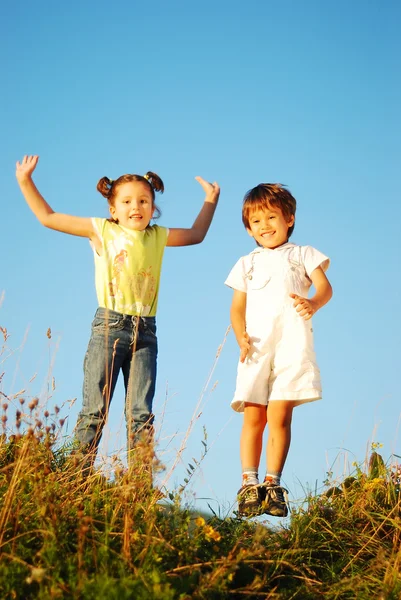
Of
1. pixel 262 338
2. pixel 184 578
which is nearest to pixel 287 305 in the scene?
pixel 262 338

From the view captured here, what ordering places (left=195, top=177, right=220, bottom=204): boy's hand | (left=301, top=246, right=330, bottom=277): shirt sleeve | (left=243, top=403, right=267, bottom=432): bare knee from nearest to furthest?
(left=243, top=403, right=267, bottom=432): bare knee → (left=301, top=246, right=330, bottom=277): shirt sleeve → (left=195, top=177, right=220, bottom=204): boy's hand

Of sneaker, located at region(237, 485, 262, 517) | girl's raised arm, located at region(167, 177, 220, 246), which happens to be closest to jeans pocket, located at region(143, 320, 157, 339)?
girl's raised arm, located at region(167, 177, 220, 246)

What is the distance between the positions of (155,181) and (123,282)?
992 mm

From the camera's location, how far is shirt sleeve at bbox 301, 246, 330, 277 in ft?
19.0

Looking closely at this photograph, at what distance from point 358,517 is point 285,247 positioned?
210 cm

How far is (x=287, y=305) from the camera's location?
564 cm

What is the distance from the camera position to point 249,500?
5.02m

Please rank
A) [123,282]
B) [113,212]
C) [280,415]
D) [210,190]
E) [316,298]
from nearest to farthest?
[280,415]
[316,298]
[123,282]
[113,212]
[210,190]

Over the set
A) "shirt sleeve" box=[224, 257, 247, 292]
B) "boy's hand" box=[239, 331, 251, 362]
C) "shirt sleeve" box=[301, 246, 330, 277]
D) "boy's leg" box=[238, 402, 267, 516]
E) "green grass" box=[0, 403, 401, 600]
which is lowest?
"green grass" box=[0, 403, 401, 600]

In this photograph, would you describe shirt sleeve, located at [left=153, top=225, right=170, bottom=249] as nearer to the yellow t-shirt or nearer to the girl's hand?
the yellow t-shirt

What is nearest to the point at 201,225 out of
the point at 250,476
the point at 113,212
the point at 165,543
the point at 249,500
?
the point at 113,212

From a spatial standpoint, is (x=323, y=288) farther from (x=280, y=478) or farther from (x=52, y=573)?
(x=52, y=573)

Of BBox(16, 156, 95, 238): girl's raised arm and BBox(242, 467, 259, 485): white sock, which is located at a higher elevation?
BBox(16, 156, 95, 238): girl's raised arm

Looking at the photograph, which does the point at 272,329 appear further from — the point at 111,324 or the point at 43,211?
the point at 43,211
